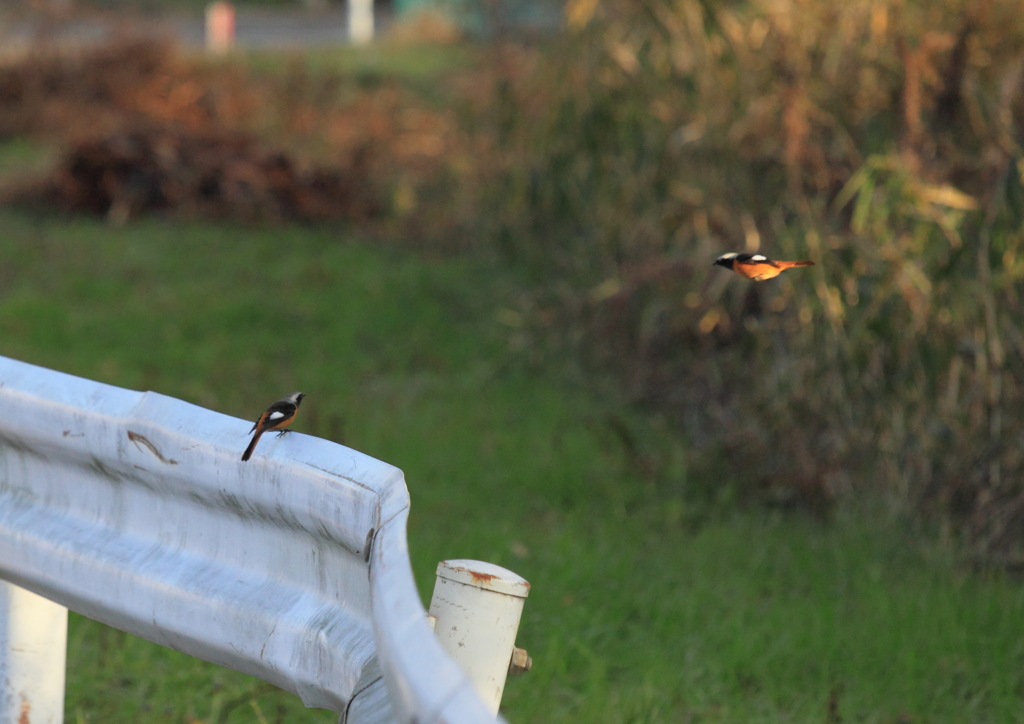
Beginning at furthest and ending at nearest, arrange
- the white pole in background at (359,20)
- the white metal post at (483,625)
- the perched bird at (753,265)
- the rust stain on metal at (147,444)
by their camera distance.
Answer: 1. the white pole in background at (359,20)
2. the perched bird at (753,265)
3. the rust stain on metal at (147,444)
4. the white metal post at (483,625)

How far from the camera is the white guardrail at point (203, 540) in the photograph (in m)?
1.59

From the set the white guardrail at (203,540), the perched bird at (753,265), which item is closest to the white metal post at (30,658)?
the white guardrail at (203,540)

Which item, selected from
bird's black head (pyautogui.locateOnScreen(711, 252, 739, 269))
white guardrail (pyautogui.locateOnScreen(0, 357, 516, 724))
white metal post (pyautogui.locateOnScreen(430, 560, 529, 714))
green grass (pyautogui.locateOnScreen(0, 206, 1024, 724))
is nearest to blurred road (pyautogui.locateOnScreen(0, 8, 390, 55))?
green grass (pyautogui.locateOnScreen(0, 206, 1024, 724))

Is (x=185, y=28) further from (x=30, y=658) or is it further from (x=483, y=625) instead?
(x=483, y=625)

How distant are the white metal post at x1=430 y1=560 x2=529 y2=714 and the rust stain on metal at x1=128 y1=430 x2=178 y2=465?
56 cm

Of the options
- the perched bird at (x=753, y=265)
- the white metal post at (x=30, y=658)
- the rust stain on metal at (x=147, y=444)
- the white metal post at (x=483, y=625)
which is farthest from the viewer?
the perched bird at (x=753, y=265)

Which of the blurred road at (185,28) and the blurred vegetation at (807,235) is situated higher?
the blurred road at (185,28)

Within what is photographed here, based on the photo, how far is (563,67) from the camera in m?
7.32

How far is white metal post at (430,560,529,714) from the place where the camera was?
1.75 metres

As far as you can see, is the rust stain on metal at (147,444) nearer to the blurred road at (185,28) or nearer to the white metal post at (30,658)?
the white metal post at (30,658)

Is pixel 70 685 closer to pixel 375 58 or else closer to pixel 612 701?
pixel 612 701

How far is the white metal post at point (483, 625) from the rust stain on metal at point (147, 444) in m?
0.56

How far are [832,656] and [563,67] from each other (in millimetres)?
4833

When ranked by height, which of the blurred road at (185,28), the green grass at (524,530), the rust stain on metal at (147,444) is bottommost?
the green grass at (524,530)
